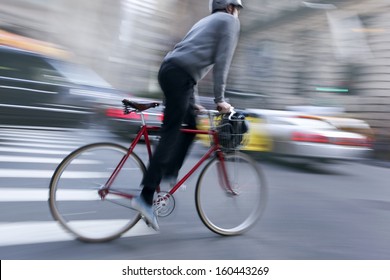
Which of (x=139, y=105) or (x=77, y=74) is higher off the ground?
(x=139, y=105)

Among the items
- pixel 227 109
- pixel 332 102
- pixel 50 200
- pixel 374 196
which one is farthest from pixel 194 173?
pixel 332 102

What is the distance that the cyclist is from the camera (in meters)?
3.27

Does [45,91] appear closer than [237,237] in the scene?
No

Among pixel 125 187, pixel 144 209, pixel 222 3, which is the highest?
pixel 222 3

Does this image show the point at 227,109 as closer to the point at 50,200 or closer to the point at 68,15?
the point at 50,200

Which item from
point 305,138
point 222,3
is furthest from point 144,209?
point 305,138

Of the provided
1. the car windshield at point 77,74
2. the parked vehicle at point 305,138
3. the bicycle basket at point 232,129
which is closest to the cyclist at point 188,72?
the bicycle basket at point 232,129

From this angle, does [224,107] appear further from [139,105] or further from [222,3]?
[222,3]

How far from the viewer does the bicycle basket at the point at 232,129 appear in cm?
346

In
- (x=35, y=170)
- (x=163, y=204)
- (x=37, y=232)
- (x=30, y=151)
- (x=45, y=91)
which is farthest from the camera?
(x=45, y=91)

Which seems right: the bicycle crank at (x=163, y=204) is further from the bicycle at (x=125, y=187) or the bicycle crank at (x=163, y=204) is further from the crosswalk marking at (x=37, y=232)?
the crosswalk marking at (x=37, y=232)

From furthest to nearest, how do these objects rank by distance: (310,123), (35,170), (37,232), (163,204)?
(310,123), (35,170), (37,232), (163,204)

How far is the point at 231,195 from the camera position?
12.3ft

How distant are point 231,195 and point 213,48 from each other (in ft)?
3.98
